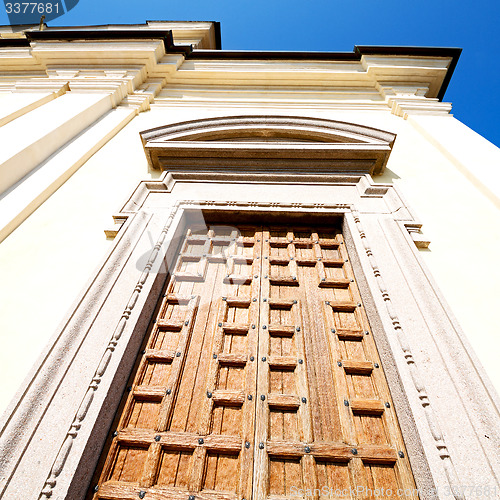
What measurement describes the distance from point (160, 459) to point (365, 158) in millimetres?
3406

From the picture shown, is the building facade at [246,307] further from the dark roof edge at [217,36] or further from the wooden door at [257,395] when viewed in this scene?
the dark roof edge at [217,36]

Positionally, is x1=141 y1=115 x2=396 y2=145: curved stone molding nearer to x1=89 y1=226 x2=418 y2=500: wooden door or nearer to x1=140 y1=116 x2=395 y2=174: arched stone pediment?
x1=140 y1=116 x2=395 y2=174: arched stone pediment

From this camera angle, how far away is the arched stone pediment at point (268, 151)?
3.46 metres

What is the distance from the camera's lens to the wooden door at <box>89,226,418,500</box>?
5.54 ft

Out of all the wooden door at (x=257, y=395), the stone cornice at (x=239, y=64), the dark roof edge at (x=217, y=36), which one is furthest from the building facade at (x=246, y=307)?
the dark roof edge at (x=217, y=36)

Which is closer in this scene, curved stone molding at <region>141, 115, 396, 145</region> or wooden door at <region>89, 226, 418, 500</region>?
wooden door at <region>89, 226, 418, 500</region>

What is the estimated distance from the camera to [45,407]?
5.62 feet

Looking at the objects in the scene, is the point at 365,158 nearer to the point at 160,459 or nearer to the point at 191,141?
the point at 191,141

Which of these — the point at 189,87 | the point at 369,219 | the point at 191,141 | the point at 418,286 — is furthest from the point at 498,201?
the point at 189,87

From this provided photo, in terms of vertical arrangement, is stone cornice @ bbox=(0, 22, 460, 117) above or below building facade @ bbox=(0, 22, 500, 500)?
above

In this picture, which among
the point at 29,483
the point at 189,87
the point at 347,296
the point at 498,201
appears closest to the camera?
the point at 29,483

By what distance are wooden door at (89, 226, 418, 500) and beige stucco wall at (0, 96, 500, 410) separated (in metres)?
0.72

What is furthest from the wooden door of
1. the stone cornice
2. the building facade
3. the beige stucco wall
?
the stone cornice

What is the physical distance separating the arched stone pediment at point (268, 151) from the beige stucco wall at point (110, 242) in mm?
297
